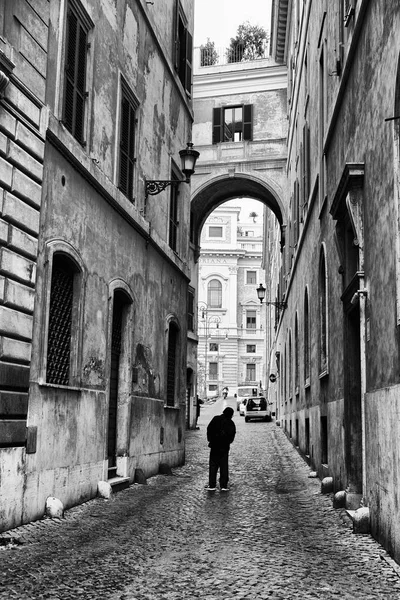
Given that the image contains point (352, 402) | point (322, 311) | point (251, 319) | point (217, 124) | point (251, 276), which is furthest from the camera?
point (251, 276)

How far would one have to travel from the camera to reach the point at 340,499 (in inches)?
376

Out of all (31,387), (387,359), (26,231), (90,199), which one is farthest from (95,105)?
(387,359)

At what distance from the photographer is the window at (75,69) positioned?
9750 mm

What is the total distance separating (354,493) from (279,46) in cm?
2456

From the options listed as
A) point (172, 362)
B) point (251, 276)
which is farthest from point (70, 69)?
point (251, 276)

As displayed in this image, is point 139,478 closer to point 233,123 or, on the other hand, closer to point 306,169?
point 306,169

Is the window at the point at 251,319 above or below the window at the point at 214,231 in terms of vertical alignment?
below

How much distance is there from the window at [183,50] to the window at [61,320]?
862 centimetres

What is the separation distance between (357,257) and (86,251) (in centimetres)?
374

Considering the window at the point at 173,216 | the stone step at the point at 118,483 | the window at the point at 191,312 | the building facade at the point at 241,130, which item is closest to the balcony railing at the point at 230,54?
the building facade at the point at 241,130

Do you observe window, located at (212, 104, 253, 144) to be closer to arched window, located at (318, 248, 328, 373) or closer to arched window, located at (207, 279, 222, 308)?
arched window, located at (318, 248, 328, 373)

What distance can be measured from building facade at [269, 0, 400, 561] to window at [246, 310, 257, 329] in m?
65.0

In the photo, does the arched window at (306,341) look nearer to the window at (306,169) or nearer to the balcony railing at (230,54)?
the window at (306,169)

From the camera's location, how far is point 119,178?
12180mm
